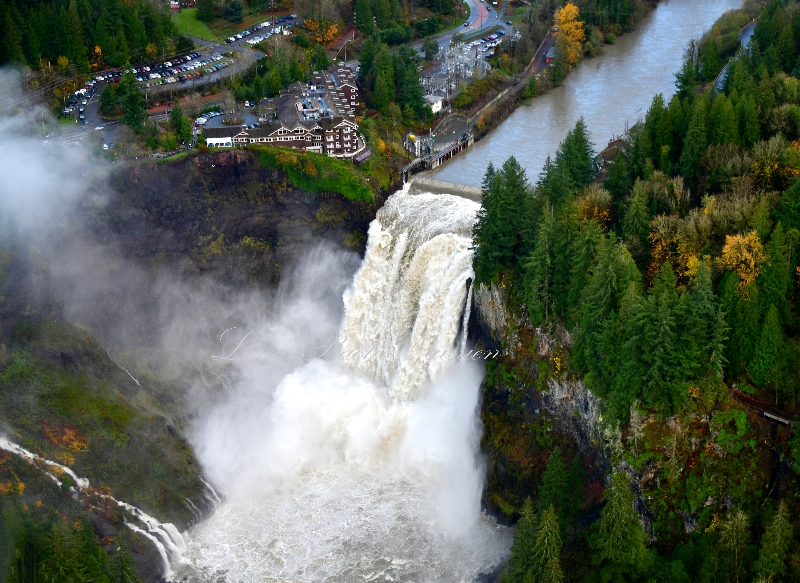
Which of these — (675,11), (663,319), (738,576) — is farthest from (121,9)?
(738,576)

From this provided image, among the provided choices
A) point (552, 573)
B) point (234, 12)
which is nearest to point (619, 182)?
point (552, 573)

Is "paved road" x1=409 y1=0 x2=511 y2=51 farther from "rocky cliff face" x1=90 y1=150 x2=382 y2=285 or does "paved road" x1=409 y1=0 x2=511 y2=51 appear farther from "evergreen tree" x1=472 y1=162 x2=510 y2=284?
"evergreen tree" x1=472 y1=162 x2=510 y2=284

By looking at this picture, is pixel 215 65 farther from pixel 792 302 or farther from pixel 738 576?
pixel 738 576

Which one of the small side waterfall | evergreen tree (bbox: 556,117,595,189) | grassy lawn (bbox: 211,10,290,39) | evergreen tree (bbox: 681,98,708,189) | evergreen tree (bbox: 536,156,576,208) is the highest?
evergreen tree (bbox: 681,98,708,189)

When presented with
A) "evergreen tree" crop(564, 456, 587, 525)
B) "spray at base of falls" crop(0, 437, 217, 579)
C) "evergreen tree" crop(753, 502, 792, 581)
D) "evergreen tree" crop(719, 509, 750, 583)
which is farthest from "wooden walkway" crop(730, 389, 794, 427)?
"spray at base of falls" crop(0, 437, 217, 579)

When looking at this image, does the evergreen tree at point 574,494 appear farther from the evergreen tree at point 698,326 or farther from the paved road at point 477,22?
the paved road at point 477,22

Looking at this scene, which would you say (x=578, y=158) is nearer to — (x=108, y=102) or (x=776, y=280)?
(x=776, y=280)

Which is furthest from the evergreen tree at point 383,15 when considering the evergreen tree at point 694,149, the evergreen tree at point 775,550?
the evergreen tree at point 775,550
